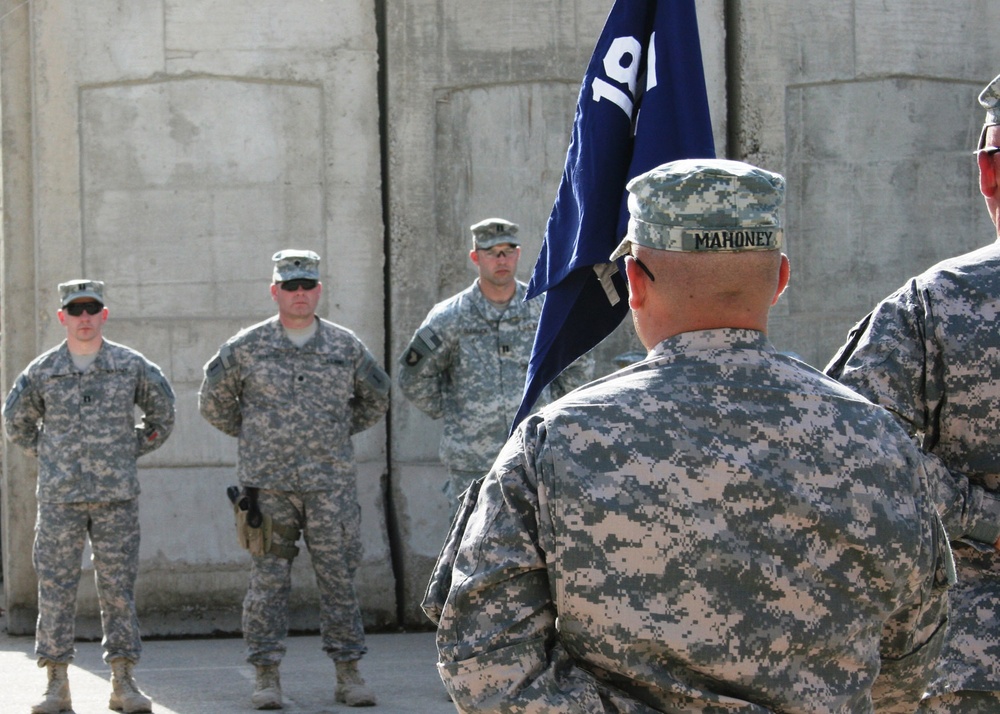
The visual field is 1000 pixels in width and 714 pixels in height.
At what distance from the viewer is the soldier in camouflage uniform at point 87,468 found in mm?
6609

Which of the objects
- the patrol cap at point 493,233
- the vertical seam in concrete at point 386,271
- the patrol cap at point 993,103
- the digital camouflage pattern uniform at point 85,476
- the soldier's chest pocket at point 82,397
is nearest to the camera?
the patrol cap at point 993,103

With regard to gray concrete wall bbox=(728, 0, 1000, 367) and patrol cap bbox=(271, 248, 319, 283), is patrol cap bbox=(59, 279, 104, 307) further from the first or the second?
gray concrete wall bbox=(728, 0, 1000, 367)

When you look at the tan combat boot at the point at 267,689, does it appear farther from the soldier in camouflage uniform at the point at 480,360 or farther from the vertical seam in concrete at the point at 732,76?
the vertical seam in concrete at the point at 732,76

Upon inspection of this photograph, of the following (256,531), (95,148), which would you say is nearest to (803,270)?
(256,531)

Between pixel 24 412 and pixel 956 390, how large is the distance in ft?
17.0

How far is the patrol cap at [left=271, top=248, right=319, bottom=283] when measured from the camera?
698cm

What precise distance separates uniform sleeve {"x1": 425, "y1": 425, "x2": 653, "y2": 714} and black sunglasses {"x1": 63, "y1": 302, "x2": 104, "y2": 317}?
535 centimetres

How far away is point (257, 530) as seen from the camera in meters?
6.74

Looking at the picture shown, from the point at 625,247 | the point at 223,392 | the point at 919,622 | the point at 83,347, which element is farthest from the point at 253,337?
the point at 919,622

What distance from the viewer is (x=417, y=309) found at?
8461 mm

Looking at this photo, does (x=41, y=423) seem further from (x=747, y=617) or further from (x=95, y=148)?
(x=747, y=617)

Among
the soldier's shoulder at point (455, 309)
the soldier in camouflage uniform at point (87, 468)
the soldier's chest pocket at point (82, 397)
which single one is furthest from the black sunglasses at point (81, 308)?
the soldier's shoulder at point (455, 309)

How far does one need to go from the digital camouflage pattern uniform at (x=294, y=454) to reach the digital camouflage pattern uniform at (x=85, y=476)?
1.40ft

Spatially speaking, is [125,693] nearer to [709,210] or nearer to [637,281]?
[637,281]
